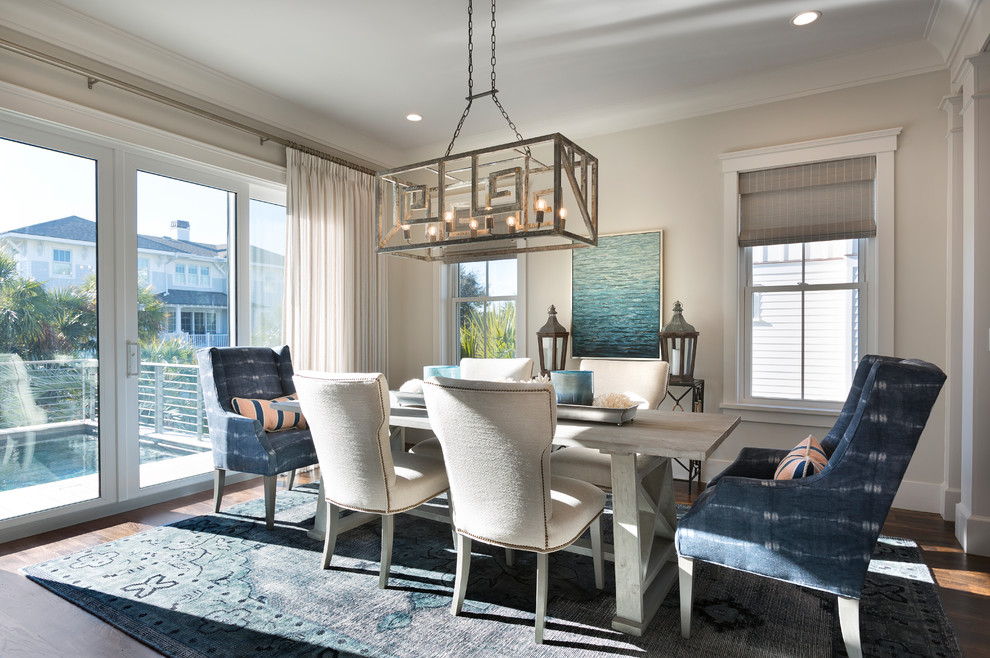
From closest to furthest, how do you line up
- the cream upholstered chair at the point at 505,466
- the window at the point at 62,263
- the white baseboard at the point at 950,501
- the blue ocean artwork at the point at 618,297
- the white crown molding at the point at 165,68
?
the cream upholstered chair at the point at 505,466 < the white crown molding at the point at 165,68 < the window at the point at 62,263 < the white baseboard at the point at 950,501 < the blue ocean artwork at the point at 618,297

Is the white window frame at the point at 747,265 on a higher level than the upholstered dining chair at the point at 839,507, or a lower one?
higher

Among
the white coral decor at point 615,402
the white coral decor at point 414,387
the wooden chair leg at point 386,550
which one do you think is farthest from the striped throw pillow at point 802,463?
the white coral decor at point 414,387

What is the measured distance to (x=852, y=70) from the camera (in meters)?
3.59

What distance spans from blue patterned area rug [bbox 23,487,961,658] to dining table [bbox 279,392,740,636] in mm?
83

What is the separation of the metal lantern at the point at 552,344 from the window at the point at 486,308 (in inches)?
16.6

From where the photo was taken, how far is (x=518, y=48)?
3422 millimetres

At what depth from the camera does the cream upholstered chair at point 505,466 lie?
1.79 meters

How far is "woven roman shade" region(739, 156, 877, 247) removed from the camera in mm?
3619

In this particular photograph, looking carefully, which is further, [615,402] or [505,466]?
[615,402]

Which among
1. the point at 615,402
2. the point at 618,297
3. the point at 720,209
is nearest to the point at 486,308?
the point at 618,297

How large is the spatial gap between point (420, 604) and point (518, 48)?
3091 millimetres

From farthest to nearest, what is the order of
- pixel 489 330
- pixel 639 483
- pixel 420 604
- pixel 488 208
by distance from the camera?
1. pixel 489 330
2. pixel 488 208
3. pixel 420 604
4. pixel 639 483

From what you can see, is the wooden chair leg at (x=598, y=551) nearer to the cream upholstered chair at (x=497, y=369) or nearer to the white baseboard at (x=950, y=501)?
the cream upholstered chair at (x=497, y=369)

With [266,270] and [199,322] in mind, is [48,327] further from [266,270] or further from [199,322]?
[266,270]
